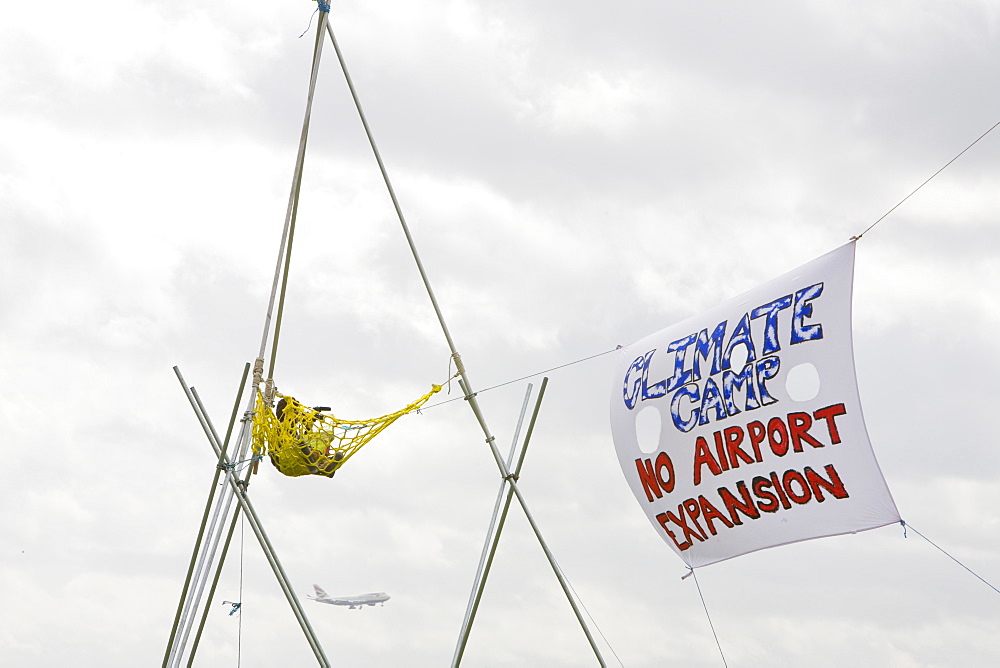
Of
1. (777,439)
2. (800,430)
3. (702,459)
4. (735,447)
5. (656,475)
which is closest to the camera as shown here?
(800,430)

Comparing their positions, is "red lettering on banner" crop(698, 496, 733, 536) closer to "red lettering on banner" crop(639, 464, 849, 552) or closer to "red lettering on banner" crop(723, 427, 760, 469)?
"red lettering on banner" crop(639, 464, 849, 552)

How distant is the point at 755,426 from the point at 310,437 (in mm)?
3468

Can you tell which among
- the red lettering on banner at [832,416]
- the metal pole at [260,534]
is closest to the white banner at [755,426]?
the red lettering on banner at [832,416]

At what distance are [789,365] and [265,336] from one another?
170 inches

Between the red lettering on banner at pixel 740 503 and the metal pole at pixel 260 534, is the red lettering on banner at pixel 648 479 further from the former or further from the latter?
the metal pole at pixel 260 534

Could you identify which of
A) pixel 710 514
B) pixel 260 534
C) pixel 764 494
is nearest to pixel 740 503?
pixel 764 494

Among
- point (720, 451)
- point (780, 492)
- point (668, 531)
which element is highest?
point (720, 451)

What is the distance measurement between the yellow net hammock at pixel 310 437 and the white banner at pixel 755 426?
1.81m

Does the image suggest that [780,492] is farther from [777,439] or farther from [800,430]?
[800,430]

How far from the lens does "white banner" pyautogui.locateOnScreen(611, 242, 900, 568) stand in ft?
34.4

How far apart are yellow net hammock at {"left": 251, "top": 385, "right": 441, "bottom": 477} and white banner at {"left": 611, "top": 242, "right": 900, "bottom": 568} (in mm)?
1812

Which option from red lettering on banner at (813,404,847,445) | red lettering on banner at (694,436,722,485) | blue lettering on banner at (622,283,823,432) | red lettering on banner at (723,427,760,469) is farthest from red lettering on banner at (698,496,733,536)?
red lettering on banner at (813,404,847,445)

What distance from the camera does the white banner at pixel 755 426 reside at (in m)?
10.5

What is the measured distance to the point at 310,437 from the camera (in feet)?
38.9
